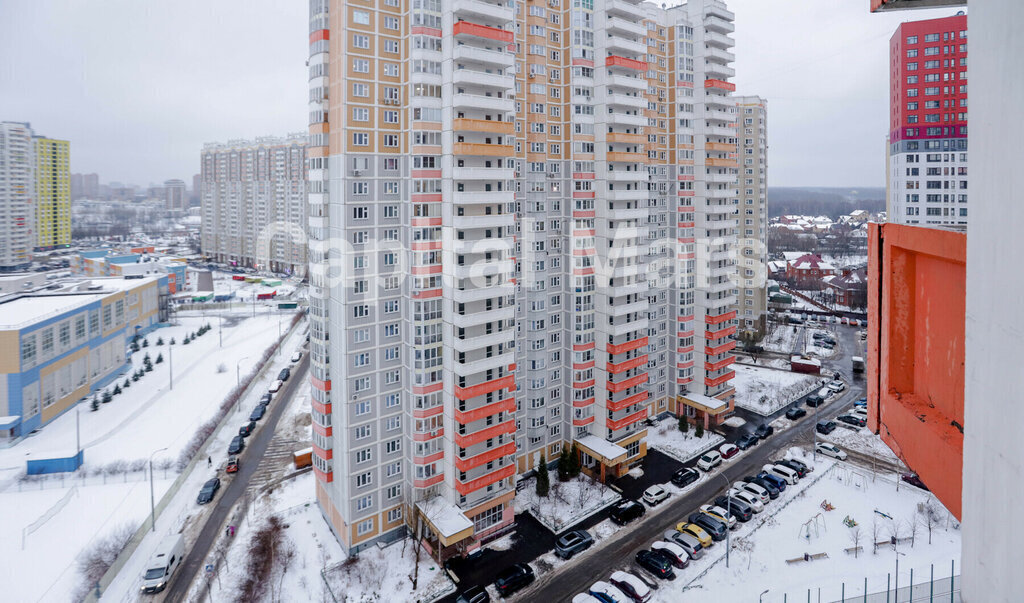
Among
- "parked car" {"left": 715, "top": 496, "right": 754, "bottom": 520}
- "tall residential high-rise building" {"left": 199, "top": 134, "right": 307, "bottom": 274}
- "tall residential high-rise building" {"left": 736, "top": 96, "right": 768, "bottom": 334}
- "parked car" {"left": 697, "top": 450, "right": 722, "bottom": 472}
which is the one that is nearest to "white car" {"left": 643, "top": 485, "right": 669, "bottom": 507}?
"parked car" {"left": 715, "top": 496, "right": 754, "bottom": 520}

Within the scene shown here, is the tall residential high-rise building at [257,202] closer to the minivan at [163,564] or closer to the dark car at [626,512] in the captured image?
the minivan at [163,564]

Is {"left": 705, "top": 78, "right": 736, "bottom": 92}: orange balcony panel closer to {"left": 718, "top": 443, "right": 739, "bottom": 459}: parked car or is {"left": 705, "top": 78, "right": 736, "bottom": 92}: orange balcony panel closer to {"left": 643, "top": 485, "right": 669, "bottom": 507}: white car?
{"left": 718, "top": 443, "right": 739, "bottom": 459}: parked car

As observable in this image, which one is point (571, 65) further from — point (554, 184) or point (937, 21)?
point (937, 21)

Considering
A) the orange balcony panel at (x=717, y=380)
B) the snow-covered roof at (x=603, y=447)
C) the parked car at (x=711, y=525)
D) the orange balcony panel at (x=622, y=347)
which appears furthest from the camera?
the orange balcony panel at (x=717, y=380)

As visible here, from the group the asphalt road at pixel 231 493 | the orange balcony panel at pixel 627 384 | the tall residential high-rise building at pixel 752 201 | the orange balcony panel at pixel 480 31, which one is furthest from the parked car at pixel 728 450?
the asphalt road at pixel 231 493

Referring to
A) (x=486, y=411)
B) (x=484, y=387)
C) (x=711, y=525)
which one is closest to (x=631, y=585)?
(x=711, y=525)

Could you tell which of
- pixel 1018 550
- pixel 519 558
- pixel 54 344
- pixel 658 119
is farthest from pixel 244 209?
pixel 1018 550
